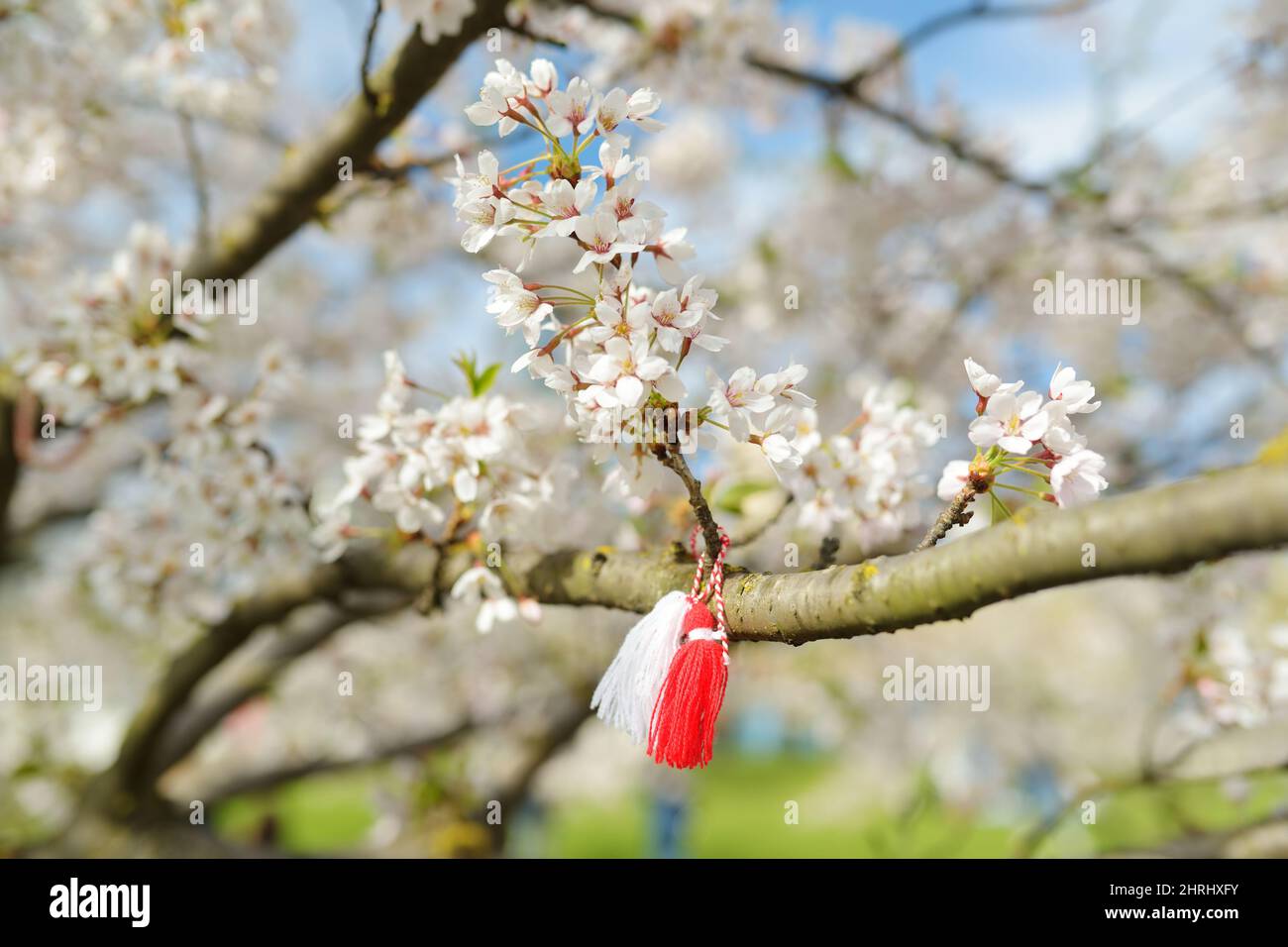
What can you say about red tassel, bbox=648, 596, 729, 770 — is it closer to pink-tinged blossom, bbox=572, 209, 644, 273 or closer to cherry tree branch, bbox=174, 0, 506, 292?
pink-tinged blossom, bbox=572, 209, 644, 273

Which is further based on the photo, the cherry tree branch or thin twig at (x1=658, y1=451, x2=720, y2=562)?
the cherry tree branch

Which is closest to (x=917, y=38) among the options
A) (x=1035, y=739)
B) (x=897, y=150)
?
(x=897, y=150)

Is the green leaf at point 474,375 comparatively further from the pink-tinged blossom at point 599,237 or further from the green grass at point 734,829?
the green grass at point 734,829

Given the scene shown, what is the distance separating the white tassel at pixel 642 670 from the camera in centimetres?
114

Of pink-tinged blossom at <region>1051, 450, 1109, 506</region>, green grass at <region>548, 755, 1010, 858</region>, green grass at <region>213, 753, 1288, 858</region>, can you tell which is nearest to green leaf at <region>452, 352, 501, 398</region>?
pink-tinged blossom at <region>1051, 450, 1109, 506</region>

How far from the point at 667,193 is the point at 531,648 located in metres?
3.70

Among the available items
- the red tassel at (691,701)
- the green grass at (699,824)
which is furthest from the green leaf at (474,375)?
the green grass at (699,824)

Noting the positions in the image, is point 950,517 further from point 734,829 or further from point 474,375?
point 734,829

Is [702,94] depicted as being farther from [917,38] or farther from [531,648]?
[531,648]

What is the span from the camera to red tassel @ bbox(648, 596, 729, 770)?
3.67 feet

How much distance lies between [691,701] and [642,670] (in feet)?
0.27

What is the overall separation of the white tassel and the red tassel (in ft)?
0.05

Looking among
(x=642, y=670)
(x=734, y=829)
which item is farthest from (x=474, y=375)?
(x=734, y=829)

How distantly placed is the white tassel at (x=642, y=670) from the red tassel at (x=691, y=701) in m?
0.02
